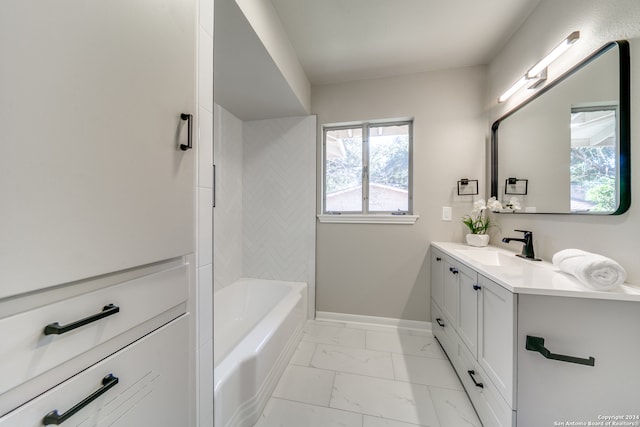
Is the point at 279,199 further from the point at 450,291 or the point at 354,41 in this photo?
the point at 450,291

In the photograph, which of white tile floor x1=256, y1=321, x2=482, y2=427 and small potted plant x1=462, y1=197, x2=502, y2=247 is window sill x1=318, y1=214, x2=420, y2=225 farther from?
white tile floor x1=256, y1=321, x2=482, y2=427

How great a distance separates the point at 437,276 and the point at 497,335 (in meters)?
0.91

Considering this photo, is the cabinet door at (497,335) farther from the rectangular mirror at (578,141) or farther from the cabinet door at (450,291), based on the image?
the rectangular mirror at (578,141)

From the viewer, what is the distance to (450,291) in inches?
66.8

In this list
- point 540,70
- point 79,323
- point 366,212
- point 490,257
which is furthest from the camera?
point 366,212

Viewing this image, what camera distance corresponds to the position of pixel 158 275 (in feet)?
2.28

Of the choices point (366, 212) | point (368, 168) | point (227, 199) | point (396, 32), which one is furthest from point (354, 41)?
point (227, 199)

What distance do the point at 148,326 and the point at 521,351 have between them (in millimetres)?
1409

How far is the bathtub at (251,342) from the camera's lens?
112cm

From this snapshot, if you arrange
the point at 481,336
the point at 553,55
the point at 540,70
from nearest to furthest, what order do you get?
the point at 481,336
the point at 553,55
the point at 540,70

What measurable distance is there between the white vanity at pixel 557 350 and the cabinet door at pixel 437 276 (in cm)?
71

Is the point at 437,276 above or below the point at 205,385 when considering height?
above

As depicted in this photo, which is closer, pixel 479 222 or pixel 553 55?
pixel 553 55

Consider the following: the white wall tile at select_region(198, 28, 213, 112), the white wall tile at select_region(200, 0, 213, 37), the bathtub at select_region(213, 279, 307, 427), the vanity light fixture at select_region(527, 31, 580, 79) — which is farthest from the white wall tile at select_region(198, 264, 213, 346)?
the vanity light fixture at select_region(527, 31, 580, 79)
